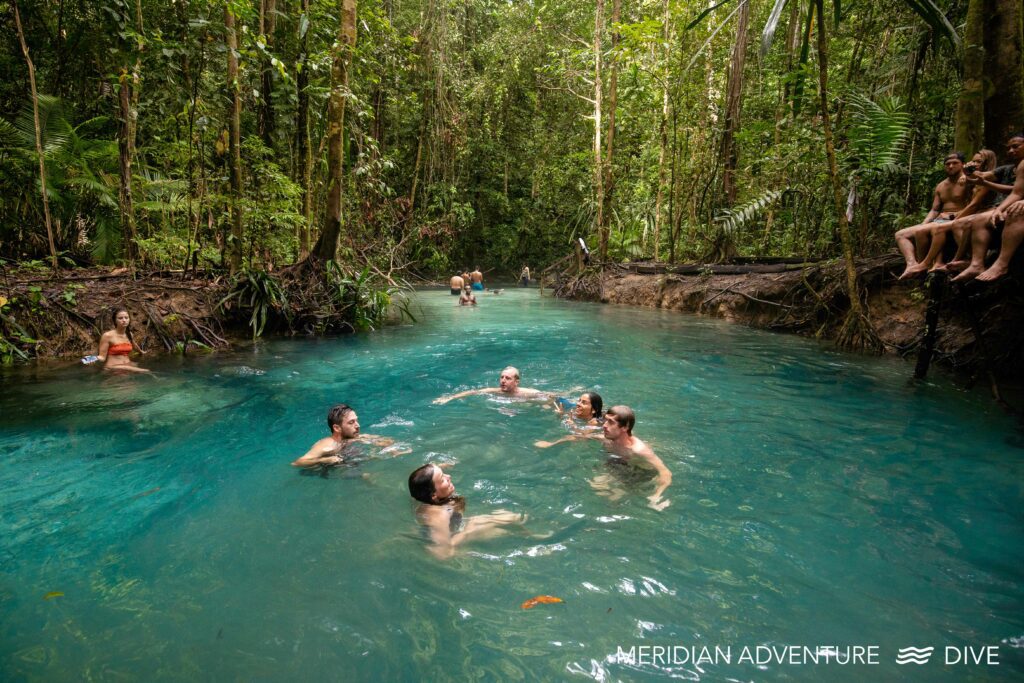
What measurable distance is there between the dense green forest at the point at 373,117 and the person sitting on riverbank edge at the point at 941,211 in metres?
0.63

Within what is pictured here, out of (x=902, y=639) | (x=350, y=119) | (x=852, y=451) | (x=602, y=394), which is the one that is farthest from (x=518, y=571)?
(x=350, y=119)

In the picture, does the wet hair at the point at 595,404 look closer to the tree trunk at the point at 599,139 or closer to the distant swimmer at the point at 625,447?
the distant swimmer at the point at 625,447

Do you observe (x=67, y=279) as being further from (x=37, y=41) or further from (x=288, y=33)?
(x=288, y=33)

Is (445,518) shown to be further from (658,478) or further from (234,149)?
(234,149)

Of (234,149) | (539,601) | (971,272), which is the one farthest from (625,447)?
(234,149)

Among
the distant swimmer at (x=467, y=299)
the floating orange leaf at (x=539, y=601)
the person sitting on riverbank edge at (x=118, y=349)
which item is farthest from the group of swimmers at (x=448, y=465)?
the distant swimmer at (x=467, y=299)

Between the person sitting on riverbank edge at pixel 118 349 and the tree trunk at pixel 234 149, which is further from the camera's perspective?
the tree trunk at pixel 234 149

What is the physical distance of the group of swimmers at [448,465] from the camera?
3912 millimetres

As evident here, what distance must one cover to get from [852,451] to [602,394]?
10.2 feet

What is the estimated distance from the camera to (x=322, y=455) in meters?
5.09

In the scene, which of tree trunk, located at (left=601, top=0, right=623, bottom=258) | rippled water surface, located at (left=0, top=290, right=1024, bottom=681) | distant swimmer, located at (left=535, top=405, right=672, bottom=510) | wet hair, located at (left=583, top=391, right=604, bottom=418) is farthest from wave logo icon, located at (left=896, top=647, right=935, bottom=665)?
tree trunk, located at (left=601, top=0, right=623, bottom=258)

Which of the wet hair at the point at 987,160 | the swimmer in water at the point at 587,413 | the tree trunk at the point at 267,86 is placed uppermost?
the tree trunk at the point at 267,86

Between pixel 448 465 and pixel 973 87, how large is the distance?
829 centimetres

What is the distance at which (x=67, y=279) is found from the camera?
917cm
